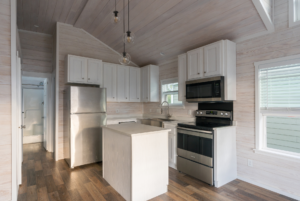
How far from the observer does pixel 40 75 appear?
4512 mm

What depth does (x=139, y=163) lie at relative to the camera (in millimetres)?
2275

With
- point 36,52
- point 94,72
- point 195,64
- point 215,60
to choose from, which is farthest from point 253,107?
point 36,52

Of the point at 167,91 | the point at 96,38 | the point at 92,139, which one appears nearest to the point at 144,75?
Answer: the point at 167,91

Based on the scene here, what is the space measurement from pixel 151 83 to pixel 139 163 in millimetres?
2663

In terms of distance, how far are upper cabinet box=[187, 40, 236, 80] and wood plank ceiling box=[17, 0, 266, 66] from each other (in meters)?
0.24

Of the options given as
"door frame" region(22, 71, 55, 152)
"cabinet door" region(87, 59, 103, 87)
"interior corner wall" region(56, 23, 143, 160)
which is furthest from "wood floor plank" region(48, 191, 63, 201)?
"door frame" region(22, 71, 55, 152)

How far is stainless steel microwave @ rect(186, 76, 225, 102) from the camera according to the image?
9.39 ft

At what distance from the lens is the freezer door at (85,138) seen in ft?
11.6

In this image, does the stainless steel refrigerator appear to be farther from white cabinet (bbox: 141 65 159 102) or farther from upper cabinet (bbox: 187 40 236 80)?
upper cabinet (bbox: 187 40 236 80)

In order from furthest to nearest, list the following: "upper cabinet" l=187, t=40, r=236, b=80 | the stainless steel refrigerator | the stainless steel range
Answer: the stainless steel refrigerator → "upper cabinet" l=187, t=40, r=236, b=80 → the stainless steel range

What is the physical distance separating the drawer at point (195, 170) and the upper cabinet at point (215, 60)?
1475 mm

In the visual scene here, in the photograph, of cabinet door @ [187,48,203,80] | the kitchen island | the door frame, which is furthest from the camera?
the door frame

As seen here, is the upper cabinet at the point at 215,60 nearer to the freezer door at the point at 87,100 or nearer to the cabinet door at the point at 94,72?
the freezer door at the point at 87,100

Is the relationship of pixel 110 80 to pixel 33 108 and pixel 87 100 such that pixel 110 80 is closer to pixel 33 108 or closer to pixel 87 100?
pixel 87 100
